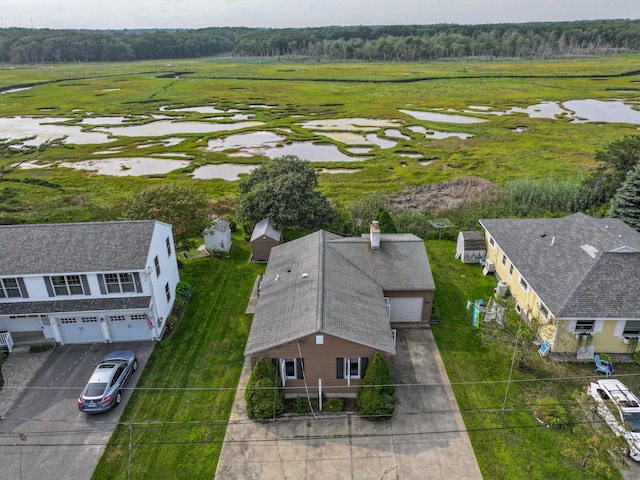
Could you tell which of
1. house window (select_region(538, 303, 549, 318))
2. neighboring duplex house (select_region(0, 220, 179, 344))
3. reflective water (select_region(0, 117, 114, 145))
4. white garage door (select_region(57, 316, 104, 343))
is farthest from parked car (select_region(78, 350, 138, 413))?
reflective water (select_region(0, 117, 114, 145))

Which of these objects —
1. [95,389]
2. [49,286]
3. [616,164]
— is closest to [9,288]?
[49,286]

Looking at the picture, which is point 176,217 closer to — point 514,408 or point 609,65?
point 514,408


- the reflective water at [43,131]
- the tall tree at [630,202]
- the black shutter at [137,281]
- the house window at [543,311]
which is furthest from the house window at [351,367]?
the reflective water at [43,131]

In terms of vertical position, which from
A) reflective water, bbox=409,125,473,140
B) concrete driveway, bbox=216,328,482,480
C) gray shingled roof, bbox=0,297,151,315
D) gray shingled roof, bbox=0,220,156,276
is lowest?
concrete driveway, bbox=216,328,482,480

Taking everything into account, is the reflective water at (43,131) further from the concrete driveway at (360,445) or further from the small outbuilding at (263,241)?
the concrete driveway at (360,445)

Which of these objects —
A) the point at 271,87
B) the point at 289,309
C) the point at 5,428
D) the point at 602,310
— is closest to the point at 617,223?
the point at 602,310

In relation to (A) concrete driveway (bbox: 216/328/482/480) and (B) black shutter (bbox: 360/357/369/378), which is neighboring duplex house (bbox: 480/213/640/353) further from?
(B) black shutter (bbox: 360/357/369/378)
